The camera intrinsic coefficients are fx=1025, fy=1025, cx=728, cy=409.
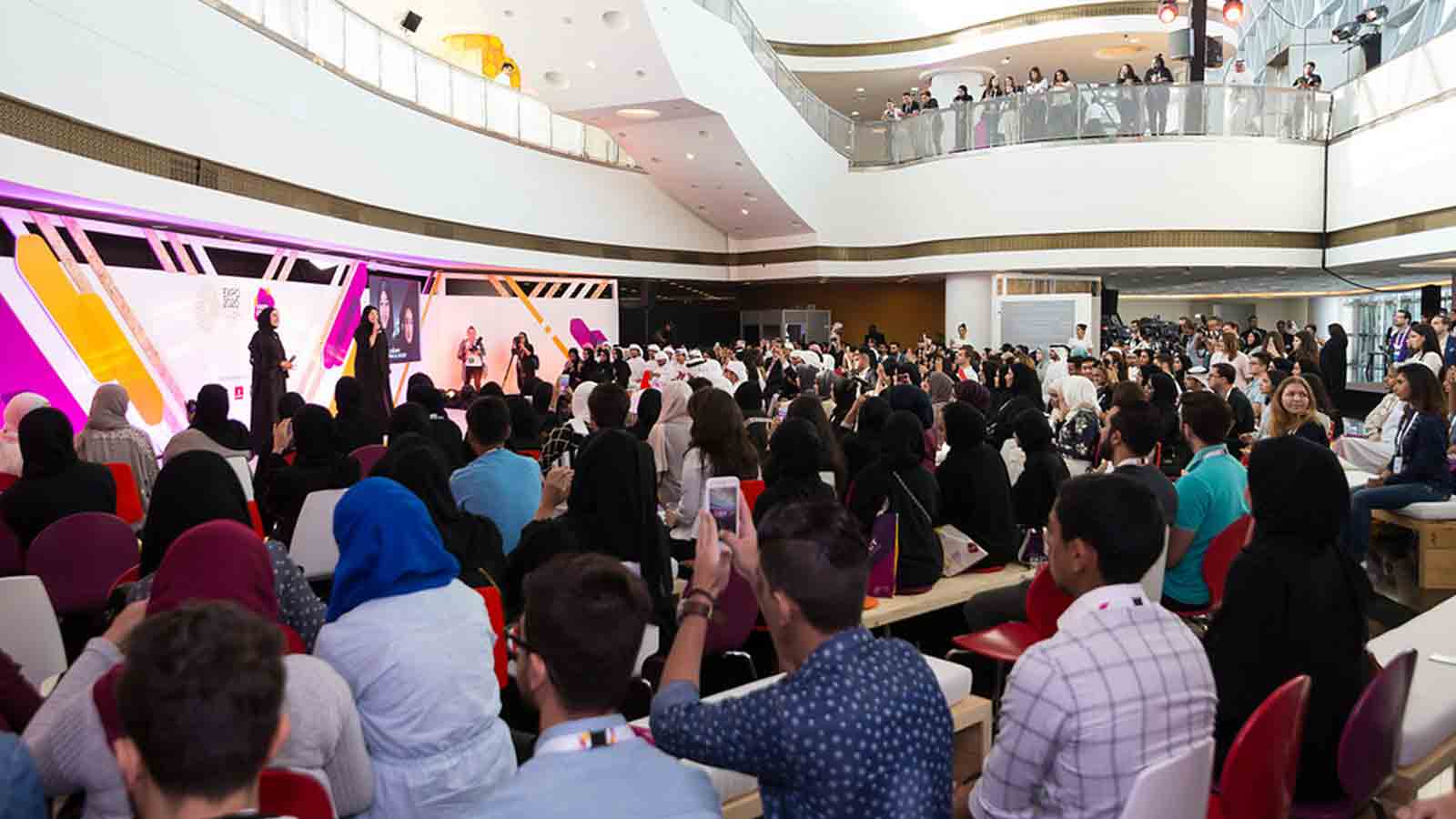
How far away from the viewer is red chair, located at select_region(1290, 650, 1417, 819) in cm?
230

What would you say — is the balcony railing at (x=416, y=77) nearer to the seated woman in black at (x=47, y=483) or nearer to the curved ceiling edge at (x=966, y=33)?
the seated woman in black at (x=47, y=483)

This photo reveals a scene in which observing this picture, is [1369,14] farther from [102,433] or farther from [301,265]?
[102,433]

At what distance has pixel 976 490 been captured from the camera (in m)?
4.73

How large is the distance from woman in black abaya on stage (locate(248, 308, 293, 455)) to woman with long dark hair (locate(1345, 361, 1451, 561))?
9642mm

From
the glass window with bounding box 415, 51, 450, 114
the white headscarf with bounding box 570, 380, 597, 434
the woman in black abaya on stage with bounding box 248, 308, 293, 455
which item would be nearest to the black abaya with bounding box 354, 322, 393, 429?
the woman in black abaya on stage with bounding box 248, 308, 293, 455

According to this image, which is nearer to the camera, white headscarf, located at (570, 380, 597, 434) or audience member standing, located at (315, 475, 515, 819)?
audience member standing, located at (315, 475, 515, 819)

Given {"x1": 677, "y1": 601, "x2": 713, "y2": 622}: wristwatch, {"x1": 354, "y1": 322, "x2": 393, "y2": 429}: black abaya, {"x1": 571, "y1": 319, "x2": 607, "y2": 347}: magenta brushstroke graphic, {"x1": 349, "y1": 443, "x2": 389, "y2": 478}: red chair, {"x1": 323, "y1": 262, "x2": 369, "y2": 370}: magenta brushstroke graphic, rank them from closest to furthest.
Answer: {"x1": 677, "y1": 601, "x2": 713, "y2": 622}: wristwatch, {"x1": 349, "y1": 443, "x2": 389, "y2": 478}: red chair, {"x1": 354, "y1": 322, "x2": 393, "y2": 429}: black abaya, {"x1": 323, "y1": 262, "x2": 369, "y2": 370}: magenta brushstroke graphic, {"x1": 571, "y1": 319, "x2": 607, "y2": 347}: magenta brushstroke graphic

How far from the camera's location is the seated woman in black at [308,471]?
497 cm

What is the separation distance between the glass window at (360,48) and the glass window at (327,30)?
133mm

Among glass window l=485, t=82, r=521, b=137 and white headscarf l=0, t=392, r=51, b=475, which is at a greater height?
glass window l=485, t=82, r=521, b=137

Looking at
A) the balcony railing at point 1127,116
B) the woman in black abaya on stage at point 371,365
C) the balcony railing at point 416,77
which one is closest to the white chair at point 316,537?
the balcony railing at point 416,77

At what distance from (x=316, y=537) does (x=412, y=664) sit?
99.1 inches

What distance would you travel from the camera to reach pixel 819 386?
1098 cm

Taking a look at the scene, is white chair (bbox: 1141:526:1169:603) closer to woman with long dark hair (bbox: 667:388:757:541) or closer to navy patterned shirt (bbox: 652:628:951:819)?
Answer: woman with long dark hair (bbox: 667:388:757:541)
